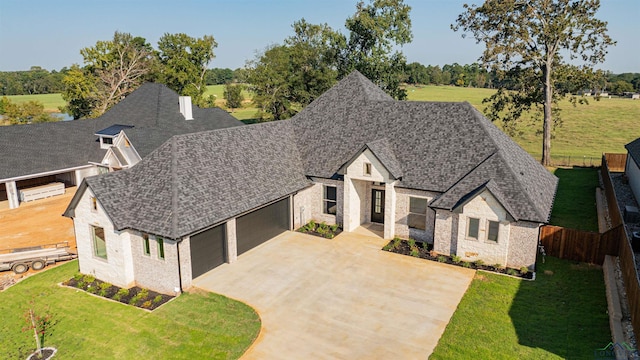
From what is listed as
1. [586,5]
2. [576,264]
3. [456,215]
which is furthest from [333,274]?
[586,5]

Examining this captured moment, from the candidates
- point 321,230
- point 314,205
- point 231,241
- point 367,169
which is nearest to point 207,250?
point 231,241

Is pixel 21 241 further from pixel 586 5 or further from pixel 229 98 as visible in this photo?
pixel 229 98

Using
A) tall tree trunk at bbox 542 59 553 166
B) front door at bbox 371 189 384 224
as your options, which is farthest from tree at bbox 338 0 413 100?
front door at bbox 371 189 384 224

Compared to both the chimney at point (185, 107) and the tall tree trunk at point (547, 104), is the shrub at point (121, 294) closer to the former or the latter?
the chimney at point (185, 107)

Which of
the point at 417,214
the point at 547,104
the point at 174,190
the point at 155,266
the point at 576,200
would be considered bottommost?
the point at 576,200

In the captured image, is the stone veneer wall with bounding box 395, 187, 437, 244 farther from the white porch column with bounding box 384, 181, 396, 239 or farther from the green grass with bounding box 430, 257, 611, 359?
the green grass with bounding box 430, 257, 611, 359

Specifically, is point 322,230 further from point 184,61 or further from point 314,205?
point 184,61
